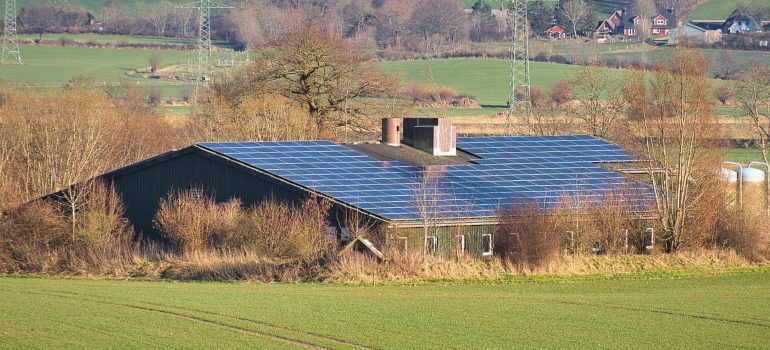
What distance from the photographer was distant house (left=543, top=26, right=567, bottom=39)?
178 m

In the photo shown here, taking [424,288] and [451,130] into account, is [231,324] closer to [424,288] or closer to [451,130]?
[424,288]

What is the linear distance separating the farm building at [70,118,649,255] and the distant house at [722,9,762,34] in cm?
12188

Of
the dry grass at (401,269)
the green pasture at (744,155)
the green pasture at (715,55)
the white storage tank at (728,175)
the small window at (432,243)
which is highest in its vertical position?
the green pasture at (715,55)

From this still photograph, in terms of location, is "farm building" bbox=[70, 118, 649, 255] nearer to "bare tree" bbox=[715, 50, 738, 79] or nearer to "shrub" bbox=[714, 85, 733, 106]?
"shrub" bbox=[714, 85, 733, 106]

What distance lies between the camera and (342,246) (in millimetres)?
38875

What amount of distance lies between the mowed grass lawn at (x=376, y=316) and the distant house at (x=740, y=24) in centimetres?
13746

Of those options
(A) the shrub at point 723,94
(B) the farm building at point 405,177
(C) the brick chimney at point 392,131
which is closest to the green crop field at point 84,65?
(A) the shrub at point 723,94

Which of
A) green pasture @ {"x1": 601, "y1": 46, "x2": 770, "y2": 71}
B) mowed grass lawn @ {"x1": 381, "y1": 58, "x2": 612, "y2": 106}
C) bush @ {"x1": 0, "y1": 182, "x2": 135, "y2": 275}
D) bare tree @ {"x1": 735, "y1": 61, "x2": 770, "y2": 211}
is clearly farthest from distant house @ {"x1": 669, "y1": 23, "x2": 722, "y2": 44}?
bush @ {"x1": 0, "y1": 182, "x2": 135, "y2": 275}

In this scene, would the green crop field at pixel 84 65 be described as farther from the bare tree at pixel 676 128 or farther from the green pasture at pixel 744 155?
the bare tree at pixel 676 128

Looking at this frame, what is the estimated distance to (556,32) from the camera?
180 metres

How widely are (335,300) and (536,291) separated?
656cm

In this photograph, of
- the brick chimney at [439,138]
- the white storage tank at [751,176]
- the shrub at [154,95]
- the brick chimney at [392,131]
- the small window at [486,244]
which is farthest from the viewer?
the shrub at [154,95]

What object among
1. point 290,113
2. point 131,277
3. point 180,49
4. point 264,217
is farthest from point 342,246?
point 180,49

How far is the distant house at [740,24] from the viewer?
16750 cm
